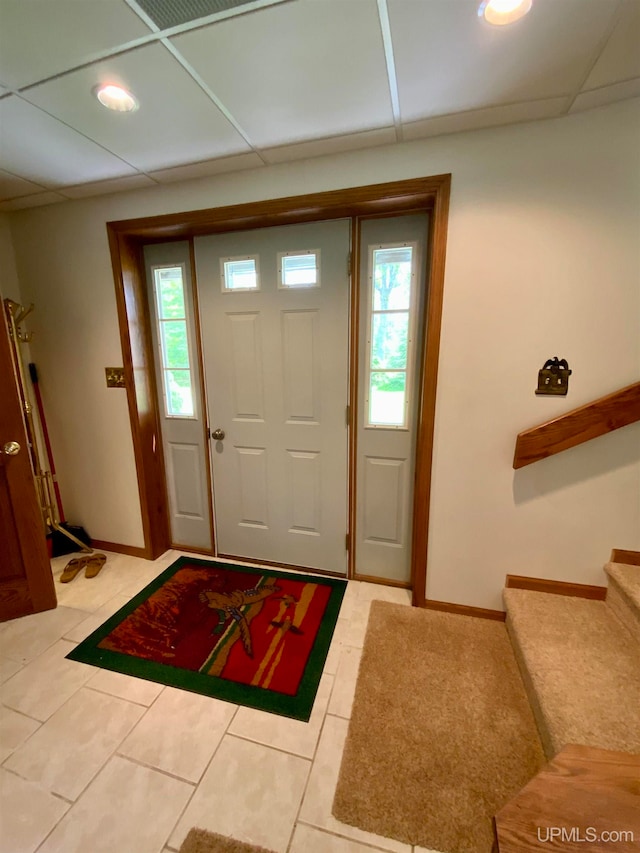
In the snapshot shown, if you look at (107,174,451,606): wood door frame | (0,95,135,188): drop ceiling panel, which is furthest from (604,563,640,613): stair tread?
(0,95,135,188): drop ceiling panel

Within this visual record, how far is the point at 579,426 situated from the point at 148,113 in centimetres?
A: 217

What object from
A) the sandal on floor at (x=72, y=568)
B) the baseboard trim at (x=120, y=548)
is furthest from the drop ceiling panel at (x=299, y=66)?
the sandal on floor at (x=72, y=568)

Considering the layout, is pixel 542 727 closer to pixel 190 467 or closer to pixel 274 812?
pixel 274 812

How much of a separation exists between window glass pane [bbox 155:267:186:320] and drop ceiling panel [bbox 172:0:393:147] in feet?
3.18

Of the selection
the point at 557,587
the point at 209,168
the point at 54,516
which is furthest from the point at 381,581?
the point at 209,168

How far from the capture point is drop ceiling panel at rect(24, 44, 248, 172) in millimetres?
1083

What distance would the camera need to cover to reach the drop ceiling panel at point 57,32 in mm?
876

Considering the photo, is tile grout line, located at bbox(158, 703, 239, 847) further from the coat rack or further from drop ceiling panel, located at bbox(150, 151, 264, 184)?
drop ceiling panel, located at bbox(150, 151, 264, 184)

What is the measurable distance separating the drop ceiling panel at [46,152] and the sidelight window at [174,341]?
54 cm

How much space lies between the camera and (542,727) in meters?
1.23

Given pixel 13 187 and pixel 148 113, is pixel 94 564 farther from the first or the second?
pixel 148 113

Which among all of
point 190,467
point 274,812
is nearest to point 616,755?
point 274,812

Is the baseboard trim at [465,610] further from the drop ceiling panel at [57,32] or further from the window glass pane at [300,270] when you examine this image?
the drop ceiling panel at [57,32]

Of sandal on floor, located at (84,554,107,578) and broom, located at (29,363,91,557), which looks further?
broom, located at (29,363,91,557)
